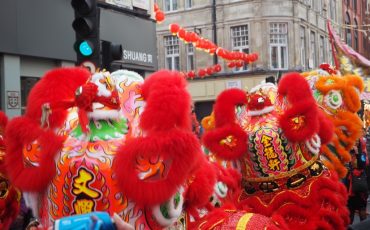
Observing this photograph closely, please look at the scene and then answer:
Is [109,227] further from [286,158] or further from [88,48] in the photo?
[88,48]

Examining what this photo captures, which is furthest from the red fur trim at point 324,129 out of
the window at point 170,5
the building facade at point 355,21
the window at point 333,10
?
Answer: the building facade at point 355,21

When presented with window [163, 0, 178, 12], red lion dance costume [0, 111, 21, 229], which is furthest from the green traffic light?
window [163, 0, 178, 12]

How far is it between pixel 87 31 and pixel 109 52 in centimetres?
40

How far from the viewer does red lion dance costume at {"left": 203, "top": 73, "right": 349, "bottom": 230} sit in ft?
12.2

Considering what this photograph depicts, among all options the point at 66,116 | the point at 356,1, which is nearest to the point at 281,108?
the point at 66,116

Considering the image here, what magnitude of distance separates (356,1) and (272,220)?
31736mm

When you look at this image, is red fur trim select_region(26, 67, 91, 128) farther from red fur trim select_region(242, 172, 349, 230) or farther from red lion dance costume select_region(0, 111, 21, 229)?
red fur trim select_region(242, 172, 349, 230)

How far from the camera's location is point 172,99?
1.96 m

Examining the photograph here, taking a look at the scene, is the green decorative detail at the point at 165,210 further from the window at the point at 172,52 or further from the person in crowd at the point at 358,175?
the window at the point at 172,52

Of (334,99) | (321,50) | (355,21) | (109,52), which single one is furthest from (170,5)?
(334,99)

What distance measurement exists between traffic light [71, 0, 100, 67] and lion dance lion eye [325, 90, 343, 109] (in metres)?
2.14

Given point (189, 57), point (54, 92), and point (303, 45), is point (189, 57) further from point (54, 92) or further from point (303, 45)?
point (54, 92)

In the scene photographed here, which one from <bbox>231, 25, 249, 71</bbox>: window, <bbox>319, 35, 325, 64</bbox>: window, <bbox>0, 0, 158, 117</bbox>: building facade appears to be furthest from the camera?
<bbox>319, 35, 325, 64</bbox>: window

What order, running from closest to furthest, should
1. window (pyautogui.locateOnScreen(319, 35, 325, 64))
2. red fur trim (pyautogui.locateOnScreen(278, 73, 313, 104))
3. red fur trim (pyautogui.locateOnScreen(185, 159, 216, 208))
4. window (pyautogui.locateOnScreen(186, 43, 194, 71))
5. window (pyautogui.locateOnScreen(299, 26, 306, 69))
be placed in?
red fur trim (pyautogui.locateOnScreen(185, 159, 216, 208)) → red fur trim (pyautogui.locateOnScreen(278, 73, 313, 104)) → window (pyautogui.locateOnScreen(299, 26, 306, 69)) → window (pyautogui.locateOnScreen(186, 43, 194, 71)) → window (pyautogui.locateOnScreen(319, 35, 325, 64))
